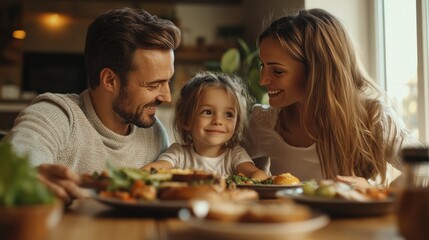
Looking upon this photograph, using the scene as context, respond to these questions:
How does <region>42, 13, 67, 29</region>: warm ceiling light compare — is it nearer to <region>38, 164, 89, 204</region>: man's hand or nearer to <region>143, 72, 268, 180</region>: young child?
<region>143, 72, 268, 180</region>: young child

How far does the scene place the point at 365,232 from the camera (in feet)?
3.04

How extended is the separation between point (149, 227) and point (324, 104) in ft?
3.97

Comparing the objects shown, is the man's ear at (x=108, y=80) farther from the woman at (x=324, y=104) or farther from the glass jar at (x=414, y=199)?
the glass jar at (x=414, y=199)

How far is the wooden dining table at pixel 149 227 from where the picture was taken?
2.87 ft

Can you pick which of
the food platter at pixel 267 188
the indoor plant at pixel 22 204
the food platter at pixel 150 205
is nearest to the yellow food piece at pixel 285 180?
the food platter at pixel 267 188

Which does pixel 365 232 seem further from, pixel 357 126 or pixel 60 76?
pixel 60 76

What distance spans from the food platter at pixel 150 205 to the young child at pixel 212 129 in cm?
94

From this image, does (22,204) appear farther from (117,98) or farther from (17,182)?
(117,98)

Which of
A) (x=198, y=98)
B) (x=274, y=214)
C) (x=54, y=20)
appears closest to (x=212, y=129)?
(x=198, y=98)

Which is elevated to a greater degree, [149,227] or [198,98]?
[149,227]

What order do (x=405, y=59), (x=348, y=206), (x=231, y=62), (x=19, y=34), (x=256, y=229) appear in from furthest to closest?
(x=19, y=34)
(x=231, y=62)
(x=405, y=59)
(x=348, y=206)
(x=256, y=229)

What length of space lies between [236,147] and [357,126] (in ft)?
1.68

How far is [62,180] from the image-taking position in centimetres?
115

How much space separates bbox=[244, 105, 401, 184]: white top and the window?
1.89 feet
